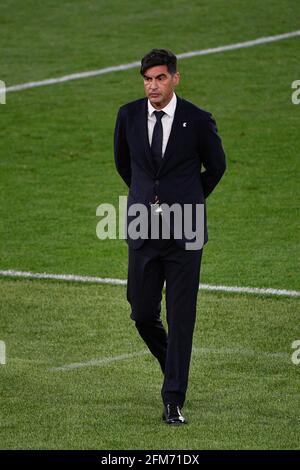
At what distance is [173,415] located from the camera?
8.16 m

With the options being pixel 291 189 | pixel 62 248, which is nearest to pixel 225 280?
pixel 62 248

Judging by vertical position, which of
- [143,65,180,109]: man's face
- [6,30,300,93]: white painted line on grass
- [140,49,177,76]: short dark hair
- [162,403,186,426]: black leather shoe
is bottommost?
[162,403,186,426]: black leather shoe

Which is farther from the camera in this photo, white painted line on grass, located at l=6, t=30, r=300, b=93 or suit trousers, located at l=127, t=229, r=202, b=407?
white painted line on grass, located at l=6, t=30, r=300, b=93

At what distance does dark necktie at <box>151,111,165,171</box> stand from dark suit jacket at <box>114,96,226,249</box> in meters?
0.04

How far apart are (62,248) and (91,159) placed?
4109 millimetres

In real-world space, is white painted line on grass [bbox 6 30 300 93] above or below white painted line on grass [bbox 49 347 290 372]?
above

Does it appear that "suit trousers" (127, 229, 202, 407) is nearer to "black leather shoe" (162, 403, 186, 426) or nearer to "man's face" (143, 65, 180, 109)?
"black leather shoe" (162, 403, 186, 426)

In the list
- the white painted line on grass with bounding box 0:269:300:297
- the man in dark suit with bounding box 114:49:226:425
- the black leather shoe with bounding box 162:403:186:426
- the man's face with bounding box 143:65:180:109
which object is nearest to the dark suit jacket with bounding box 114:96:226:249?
the man in dark suit with bounding box 114:49:226:425

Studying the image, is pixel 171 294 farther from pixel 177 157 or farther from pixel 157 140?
pixel 157 140

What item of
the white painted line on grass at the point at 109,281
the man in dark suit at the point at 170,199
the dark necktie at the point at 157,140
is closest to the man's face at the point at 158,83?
the man in dark suit at the point at 170,199

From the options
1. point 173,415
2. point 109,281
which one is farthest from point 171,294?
point 109,281

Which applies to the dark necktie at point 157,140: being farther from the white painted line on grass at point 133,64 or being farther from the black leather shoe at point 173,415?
the white painted line on grass at point 133,64

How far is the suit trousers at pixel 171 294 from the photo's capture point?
8242 mm

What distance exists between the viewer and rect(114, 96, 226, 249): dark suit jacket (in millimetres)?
8219
